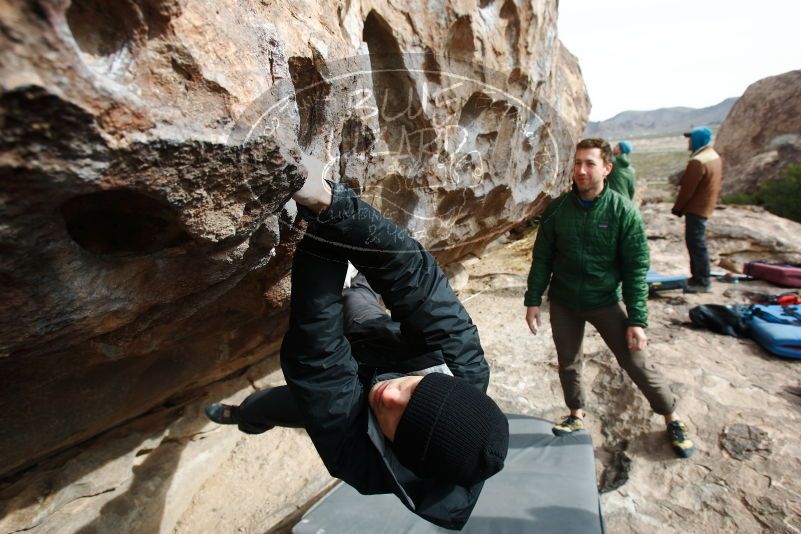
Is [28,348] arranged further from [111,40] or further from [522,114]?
[522,114]

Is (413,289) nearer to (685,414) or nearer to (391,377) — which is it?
(391,377)

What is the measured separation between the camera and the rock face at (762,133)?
12.8 metres

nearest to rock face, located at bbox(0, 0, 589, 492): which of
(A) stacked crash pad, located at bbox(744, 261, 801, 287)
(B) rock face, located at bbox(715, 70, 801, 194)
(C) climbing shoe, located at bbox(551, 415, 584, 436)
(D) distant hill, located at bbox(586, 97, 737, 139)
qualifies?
(C) climbing shoe, located at bbox(551, 415, 584, 436)

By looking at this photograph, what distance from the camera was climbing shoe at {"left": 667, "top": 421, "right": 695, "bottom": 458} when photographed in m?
3.02

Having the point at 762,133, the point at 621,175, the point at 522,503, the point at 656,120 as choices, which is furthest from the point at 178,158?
the point at 656,120

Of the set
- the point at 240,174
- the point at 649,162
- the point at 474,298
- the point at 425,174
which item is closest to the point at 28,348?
the point at 240,174

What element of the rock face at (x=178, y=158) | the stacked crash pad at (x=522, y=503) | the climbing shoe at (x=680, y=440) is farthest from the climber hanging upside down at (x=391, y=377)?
the climbing shoe at (x=680, y=440)

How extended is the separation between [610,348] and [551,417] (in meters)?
1.07

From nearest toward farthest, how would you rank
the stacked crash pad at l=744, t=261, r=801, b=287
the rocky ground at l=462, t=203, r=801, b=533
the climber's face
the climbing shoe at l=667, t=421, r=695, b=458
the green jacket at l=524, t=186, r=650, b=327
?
the climber's face, the rocky ground at l=462, t=203, r=801, b=533, the green jacket at l=524, t=186, r=650, b=327, the climbing shoe at l=667, t=421, r=695, b=458, the stacked crash pad at l=744, t=261, r=801, b=287

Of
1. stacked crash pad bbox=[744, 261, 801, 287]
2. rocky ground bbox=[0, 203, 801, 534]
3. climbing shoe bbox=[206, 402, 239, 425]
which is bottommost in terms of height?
rocky ground bbox=[0, 203, 801, 534]

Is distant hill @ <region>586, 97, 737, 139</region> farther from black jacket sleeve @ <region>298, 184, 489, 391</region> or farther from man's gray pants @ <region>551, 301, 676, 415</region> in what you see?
black jacket sleeve @ <region>298, 184, 489, 391</region>

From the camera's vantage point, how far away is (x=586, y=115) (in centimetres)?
804

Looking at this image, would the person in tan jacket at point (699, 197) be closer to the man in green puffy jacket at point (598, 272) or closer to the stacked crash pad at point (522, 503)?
the man in green puffy jacket at point (598, 272)

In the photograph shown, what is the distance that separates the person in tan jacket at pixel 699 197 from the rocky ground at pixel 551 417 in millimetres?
1276
